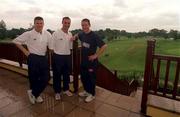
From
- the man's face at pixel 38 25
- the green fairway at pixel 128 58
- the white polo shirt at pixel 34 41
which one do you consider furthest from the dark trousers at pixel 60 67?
the green fairway at pixel 128 58

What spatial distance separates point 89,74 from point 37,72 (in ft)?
3.49

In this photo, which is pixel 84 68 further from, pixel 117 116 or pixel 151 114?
pixel 151 114

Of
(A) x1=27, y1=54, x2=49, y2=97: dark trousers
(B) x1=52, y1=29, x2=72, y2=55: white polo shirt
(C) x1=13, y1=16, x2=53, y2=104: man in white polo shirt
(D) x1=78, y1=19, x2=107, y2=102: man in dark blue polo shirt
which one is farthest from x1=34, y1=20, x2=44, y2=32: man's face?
(D) x1=78, y1=19, x2=107, y2=102: man in dark blue polo shirt

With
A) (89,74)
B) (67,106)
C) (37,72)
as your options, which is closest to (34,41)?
(37,72)

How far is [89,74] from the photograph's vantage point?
3242mm

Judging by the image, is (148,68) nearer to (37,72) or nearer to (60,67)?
(60,67)

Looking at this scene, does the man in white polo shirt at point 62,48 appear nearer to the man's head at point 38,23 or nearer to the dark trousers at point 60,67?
the dark trousers at point 60,67

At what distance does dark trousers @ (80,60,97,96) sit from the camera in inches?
125

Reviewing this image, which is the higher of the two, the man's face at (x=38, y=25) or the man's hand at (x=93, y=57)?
the man's face at (x=38, y=25)

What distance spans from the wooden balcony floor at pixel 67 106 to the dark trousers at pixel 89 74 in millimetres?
305

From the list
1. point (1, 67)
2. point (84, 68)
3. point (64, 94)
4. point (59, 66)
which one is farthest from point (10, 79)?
point (84, 68)

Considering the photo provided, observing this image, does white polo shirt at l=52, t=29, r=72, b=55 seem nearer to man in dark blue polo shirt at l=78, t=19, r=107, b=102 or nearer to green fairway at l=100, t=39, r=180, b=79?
man in dark blue polo shirt at l=78, t=19, r=107, b=102

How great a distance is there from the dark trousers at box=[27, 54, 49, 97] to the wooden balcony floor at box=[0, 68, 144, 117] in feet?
1.21

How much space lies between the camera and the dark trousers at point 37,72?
116 inches
